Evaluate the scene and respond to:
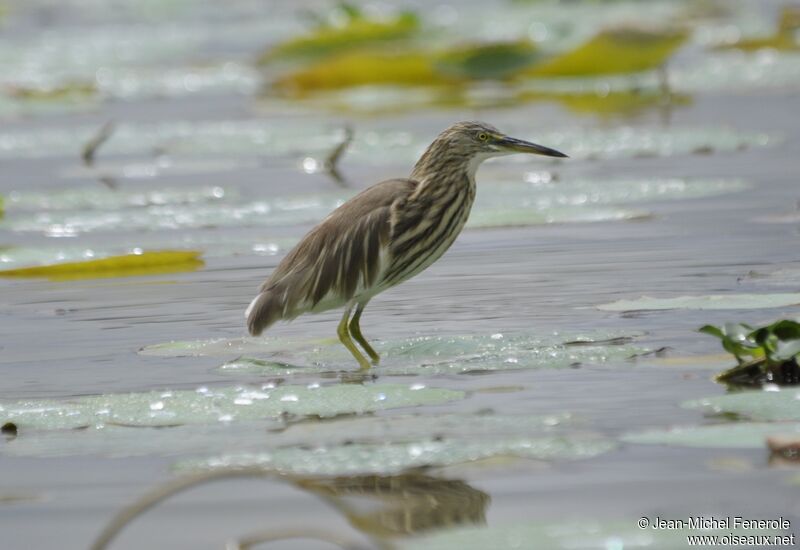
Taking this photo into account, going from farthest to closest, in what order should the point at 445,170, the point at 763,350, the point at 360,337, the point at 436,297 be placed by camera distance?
the point at 436,297 → the point at 445,170 → the point at 360,337 → the point at 763,350

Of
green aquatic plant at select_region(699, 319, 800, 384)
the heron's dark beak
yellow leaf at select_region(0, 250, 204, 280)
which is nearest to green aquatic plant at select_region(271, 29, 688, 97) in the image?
yellow leaf at select_region(0, 250, 204, 280)

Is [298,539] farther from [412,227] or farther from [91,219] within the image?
[91,219]

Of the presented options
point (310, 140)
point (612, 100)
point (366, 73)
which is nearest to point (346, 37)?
point (366, 73)

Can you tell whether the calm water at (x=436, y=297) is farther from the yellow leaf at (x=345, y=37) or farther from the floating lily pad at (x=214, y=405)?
the yellow leaf at (x=345, y=37)

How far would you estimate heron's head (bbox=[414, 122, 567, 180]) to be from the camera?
839 centimetres

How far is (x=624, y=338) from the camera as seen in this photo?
7.46m

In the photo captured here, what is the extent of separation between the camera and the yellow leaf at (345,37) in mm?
20969

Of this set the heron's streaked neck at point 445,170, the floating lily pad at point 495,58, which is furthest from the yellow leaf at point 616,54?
the heron's streaked neck at point 445,170

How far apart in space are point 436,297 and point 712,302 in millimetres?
1832

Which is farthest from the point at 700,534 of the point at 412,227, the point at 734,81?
the point at 734,81

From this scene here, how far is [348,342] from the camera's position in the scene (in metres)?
7.69

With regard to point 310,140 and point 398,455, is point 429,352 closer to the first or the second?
point 398,455

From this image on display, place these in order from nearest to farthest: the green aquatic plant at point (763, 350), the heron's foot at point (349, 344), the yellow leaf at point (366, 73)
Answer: the green aquatic plant at point (763, 350) < the heron's foot at point (349, 344) < the yellow leaf at point (366, 73)

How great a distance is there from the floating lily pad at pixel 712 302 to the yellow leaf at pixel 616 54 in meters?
9.58
